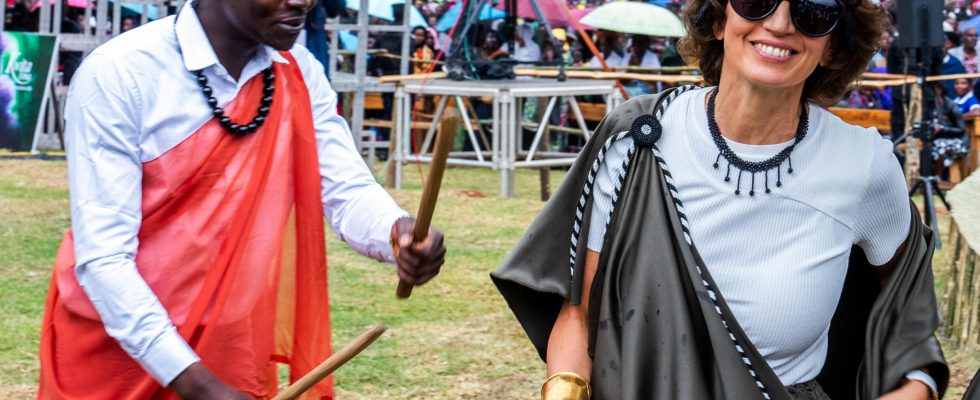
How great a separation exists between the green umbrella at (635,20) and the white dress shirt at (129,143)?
46.3ft

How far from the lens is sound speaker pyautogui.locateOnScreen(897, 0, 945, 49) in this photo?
9.68 m

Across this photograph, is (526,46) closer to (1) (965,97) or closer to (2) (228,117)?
(1) (965,97)

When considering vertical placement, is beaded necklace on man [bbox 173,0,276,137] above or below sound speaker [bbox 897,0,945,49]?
above

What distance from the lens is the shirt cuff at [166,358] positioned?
277cm

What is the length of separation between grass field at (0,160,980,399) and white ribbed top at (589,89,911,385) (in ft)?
11.0

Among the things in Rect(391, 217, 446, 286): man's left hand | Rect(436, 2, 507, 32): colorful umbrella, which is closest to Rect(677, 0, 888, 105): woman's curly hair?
Rect(391, 217, 446, 286): man's left hand

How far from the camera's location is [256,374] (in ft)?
9.94

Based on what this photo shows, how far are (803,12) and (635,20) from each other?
47.2 ft

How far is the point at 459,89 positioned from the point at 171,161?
9.02 meters

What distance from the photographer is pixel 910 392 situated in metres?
2.97

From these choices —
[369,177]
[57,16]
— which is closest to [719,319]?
[369,177]

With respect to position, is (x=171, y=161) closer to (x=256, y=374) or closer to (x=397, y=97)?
(x=256, y=374)

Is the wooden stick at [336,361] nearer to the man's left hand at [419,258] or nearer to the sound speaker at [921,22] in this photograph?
the man's left hand at [419,258]

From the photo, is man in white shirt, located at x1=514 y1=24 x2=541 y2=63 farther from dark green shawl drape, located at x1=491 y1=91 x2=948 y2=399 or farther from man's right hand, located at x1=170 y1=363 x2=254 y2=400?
man's right hand, located at x1=170 y1=363 x2=254 y2=400
